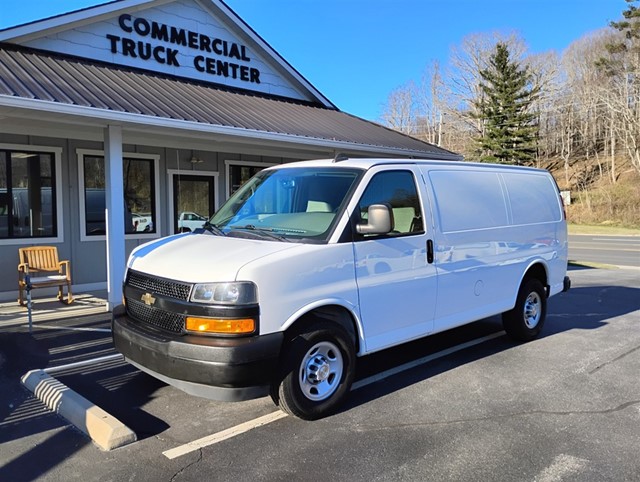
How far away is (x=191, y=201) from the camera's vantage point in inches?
460

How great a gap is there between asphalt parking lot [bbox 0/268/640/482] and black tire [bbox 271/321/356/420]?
153mm

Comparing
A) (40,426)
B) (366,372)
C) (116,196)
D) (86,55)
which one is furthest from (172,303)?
(86,55)

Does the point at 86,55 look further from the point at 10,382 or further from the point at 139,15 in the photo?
the point at 10,382

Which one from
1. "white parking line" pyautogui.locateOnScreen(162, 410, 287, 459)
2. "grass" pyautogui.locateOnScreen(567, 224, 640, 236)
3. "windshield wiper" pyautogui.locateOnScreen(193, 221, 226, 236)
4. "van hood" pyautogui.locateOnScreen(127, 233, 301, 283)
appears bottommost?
"white parking line" pyautogui.locateOnScreen(162, 410, 287, 459)

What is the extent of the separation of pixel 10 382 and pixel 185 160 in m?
7.11

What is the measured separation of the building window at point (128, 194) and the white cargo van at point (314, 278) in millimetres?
5990

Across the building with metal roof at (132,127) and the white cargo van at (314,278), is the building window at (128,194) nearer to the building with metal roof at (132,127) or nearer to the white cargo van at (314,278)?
the building with metal roof at (132,127)

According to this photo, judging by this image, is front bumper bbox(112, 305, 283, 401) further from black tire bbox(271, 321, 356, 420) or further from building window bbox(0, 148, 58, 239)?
building window bbox(0, 148, 58, 239)

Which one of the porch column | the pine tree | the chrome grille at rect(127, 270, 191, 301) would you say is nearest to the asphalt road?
the porch column

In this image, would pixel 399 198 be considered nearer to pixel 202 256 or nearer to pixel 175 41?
pixel 202 256

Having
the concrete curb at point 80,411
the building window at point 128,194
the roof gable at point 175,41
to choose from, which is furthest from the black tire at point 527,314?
the roof gable at point 175,41

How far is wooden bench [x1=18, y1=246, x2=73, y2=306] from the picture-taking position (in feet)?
27.5

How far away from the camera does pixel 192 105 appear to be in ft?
30.4

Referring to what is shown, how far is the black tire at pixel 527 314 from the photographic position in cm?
631
